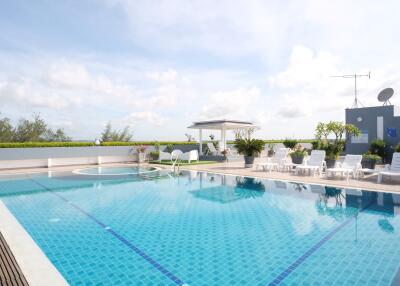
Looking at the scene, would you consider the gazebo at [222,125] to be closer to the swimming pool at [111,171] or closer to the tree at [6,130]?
the swimming pool at [111,171]

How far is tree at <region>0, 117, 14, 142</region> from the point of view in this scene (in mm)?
24781

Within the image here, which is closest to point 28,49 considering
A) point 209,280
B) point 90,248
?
point 90,248

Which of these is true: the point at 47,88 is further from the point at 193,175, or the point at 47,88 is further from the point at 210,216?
the point at 210,216

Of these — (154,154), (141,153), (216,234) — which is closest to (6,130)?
(141,153)

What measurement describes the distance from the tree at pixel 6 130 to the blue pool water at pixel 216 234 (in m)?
19.1

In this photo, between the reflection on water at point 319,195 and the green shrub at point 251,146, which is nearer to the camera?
the reflection on water at point 319,195

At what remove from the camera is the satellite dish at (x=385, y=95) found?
16.6 m

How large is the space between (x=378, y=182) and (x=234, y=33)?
8.24 m

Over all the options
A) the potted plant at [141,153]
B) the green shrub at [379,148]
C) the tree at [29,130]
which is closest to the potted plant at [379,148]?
the green shrub at [379,148]

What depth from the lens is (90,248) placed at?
451 centimetres

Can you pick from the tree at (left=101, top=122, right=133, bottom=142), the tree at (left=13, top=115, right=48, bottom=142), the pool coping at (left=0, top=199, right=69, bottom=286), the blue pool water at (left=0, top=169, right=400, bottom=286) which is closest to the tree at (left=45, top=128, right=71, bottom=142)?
the tree at (left=13, top=115, right=48, bottom=142)

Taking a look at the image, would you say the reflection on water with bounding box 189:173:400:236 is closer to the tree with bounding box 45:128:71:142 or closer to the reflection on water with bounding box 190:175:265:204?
the reflection on water with bounding box 190:175:265:204

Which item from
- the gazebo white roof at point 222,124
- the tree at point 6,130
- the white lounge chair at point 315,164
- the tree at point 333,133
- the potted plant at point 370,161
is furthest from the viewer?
the tree at point 6,130

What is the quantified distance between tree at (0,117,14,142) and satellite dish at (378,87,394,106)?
1211 inches
